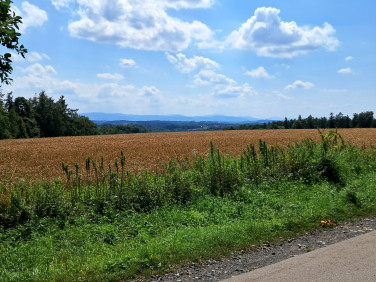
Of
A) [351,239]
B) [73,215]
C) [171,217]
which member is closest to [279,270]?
[351,239]

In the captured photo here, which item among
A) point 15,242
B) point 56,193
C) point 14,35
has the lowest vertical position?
point 15,242

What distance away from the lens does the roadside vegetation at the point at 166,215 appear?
17.5 feet

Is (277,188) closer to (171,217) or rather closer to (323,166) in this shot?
(323,166)

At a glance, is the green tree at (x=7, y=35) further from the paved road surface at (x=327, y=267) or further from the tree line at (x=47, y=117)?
the tree line at (x=47, y=117)

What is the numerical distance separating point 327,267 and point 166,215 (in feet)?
13.4

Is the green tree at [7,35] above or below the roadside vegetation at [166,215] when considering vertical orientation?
above

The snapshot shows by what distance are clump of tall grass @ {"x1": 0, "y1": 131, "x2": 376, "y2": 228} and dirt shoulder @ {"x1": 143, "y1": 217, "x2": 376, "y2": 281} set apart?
3.29m

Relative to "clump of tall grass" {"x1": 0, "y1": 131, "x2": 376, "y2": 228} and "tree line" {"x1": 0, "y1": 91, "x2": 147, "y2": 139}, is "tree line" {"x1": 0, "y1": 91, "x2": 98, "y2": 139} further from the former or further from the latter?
"clump of tall grass" {"x1": 0, "y1": 131, "x2": 376, "y2": 228}

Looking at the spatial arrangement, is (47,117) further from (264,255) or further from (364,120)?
(364,120)

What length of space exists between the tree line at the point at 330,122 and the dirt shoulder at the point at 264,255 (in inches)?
4352

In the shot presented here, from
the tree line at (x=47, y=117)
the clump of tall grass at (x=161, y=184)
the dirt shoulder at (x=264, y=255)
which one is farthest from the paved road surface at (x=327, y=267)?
the tree line at (x=47, y=117)

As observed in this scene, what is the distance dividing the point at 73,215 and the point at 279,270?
5277 mm

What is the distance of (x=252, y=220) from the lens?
738 centimetres

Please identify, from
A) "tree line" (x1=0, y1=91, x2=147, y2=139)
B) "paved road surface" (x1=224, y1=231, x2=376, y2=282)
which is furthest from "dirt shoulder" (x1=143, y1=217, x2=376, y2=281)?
"tree line" (x1=0, y1=91, x2=147, y2=139)
